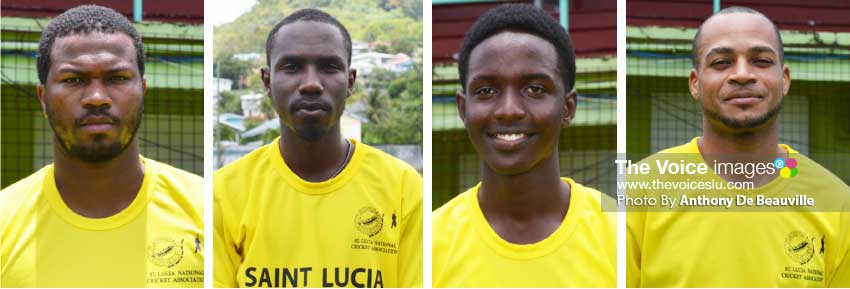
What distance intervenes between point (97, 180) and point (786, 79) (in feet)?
8.92

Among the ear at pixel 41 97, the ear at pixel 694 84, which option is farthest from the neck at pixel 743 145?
the ear at pixel 41 97

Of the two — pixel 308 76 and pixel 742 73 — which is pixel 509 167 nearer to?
pixel 308 76

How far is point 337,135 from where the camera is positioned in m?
4.71

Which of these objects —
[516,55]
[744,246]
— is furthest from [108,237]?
[744,246]

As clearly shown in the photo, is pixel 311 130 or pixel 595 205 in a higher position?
pixel 311 130

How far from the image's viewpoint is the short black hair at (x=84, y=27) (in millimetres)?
4664

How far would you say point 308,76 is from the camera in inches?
181

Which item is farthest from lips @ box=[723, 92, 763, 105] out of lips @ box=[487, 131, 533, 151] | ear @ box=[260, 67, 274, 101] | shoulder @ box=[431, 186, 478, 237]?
ear @ box=[260, 67, 274, 101]

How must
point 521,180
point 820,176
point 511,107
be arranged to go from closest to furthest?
point 511,107
point 521,180
point 820,176

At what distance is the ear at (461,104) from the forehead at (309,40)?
0.47 metres

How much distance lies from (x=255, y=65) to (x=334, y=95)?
0.33 m

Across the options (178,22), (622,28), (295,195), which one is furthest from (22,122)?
(622,28)

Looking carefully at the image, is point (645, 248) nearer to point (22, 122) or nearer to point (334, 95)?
point (334, 95)

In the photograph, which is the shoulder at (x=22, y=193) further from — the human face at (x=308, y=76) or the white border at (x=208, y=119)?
the human face at (x=308, y=76)
